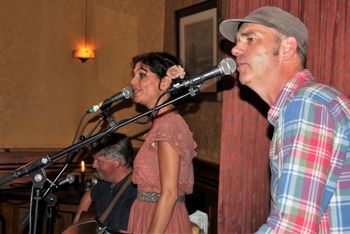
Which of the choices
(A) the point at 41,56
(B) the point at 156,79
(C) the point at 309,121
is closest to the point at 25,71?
(A) the point at 41,56

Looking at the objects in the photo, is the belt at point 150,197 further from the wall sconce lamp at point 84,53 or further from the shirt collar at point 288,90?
the wall sconce lamp at point 84,53

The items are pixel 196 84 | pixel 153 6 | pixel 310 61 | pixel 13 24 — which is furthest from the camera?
pixel 153 6

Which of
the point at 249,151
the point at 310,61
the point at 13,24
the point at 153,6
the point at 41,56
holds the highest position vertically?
the point at 153,6

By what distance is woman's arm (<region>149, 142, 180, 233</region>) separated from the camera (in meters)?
1.94

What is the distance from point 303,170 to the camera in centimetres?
98

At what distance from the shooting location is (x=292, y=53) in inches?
52.4

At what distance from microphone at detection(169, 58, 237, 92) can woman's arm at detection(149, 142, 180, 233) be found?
0.47m

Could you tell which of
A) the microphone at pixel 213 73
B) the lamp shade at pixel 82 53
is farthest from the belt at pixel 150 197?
the lamp shade at pixel 82 53

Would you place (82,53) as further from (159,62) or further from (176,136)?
(176,136)

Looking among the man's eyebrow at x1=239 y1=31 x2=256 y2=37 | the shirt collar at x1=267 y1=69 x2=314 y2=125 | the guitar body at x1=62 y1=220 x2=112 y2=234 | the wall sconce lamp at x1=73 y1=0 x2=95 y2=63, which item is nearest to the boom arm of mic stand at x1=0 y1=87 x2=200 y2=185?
the guitar body at x1=62 y1=220 x2=112 y2=234

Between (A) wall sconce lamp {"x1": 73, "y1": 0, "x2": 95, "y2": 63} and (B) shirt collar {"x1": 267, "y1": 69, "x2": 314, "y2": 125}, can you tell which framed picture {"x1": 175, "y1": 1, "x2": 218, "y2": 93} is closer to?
(A) wall sconce lamp {"x1": 73, "y1": 0, "x2": 95, "y2": 63}

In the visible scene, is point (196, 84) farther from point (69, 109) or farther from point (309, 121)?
point (69, 109)

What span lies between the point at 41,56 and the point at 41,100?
0.43 m

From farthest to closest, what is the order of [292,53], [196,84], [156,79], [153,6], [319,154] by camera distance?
1. [153,6]
2. [156,79]
3. [196,84]
4. [292,53]
5. [319,154]
